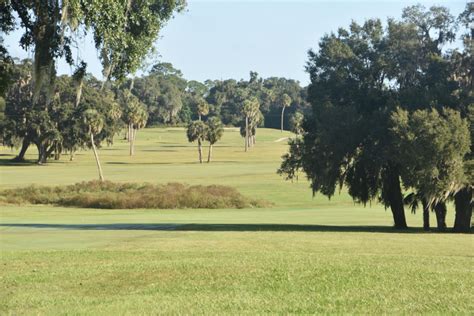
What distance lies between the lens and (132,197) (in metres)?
62.8

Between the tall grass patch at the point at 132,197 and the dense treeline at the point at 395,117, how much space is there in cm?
2117

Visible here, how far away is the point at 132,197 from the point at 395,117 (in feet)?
113

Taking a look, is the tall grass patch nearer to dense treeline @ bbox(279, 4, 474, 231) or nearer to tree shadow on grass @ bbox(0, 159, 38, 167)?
dense treeline @ bbox(279, 4, 474, 231)

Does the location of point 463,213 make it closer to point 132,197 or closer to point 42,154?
point 132,197

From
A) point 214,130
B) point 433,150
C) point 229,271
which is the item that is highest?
point 214,130

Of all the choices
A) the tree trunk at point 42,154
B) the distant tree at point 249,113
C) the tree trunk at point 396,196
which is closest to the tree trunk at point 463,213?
the tree trunk at point 396,196

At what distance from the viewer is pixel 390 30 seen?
39.6 meters

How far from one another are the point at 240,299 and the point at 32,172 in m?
90.1

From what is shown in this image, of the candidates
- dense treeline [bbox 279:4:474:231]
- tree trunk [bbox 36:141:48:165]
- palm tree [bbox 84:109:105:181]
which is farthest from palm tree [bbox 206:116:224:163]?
dense treeline [bbox 279:4:474:231]

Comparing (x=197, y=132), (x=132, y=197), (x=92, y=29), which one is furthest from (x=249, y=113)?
(x=92, y=29)

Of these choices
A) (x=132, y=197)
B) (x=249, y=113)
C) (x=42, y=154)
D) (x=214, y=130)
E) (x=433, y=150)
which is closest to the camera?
(x=433, y=150)

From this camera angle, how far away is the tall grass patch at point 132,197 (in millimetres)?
61625

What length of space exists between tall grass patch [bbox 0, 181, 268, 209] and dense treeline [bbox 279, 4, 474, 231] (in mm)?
21169

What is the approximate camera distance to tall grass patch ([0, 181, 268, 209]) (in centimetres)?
6162
